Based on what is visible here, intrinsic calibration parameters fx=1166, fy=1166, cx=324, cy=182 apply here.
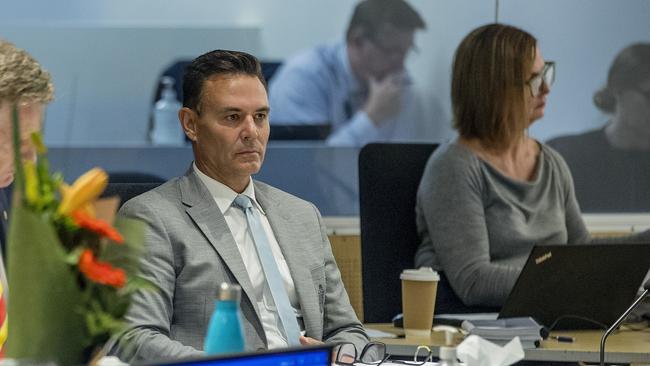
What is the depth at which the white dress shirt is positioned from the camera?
2.71 meters

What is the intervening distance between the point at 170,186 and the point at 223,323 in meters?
1.08

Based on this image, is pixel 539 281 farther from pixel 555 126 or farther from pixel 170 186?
pixel 555 126

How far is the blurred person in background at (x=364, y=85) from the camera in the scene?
4.24 meters

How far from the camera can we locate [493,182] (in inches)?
143

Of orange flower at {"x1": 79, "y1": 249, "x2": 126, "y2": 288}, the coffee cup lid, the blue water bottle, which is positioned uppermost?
orange flower at {"x1": 79, "y1": 249, "x2": 126, "y2": 288}

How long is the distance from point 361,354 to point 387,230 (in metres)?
1.09

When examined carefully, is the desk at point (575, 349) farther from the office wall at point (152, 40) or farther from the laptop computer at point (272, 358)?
the office wall at point (152, 40)

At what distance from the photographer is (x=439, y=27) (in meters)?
Result: 4.34

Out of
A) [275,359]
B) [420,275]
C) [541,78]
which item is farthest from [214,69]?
[275,359]

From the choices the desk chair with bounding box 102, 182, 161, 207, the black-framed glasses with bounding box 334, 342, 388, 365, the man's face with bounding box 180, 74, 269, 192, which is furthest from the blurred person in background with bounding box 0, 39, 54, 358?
the black-framed glasses with bounding box 334, 342, 388, 365

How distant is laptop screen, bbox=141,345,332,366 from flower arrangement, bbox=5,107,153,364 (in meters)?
0.17

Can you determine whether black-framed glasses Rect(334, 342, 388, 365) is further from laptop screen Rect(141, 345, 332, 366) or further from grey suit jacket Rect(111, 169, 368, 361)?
laptop screen Rect(141, 345, 332, 366)

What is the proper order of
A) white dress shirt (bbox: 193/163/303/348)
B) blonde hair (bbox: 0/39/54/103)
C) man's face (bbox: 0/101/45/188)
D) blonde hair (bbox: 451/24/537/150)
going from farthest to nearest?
blonde hair (bbox: 451/24/537/150) → white dress shirt (bbox: 193/163/303/348) → blonde hair (bbox: 0/39/54/103) → man's face (bbox: 0/101/45/188)

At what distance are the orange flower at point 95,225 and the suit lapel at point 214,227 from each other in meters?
1.08
